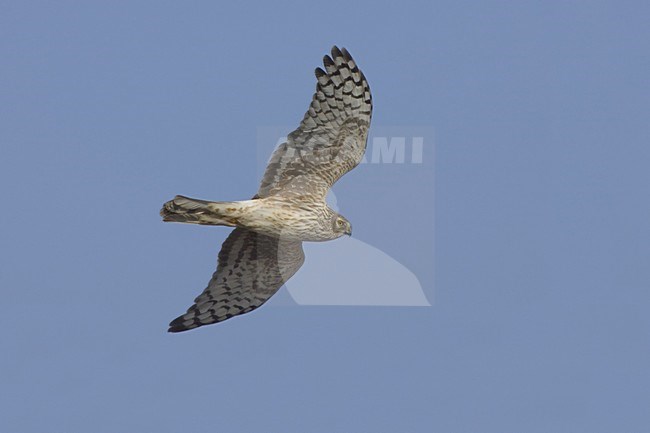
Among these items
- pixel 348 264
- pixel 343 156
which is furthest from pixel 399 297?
pixel 343 156

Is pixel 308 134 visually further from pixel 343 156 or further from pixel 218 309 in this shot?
pixel 218 309

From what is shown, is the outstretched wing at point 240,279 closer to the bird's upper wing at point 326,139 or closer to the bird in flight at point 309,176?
the bird in flight at point 309,176

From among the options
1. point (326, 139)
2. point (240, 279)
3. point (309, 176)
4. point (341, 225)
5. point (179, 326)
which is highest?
point (326, 139)

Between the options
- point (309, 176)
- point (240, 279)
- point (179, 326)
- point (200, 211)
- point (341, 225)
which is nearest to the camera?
point (200, 211)

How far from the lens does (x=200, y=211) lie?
64.6ft

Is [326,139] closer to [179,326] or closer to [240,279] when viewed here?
[240,279]

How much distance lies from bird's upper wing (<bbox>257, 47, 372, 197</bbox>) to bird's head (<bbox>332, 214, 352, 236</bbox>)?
0.35 metres

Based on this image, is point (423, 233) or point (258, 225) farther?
point (423, 233)

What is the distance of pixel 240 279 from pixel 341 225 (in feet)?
5.60

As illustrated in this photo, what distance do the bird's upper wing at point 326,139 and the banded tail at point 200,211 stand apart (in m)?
0.56

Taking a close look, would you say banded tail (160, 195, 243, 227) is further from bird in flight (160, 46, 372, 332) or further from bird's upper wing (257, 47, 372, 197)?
bird's upper wing (257, 47, 372, 197)

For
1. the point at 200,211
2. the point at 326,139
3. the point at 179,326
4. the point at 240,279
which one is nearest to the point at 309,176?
the point at 326,139

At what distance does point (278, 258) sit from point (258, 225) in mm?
1122

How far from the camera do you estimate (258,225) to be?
20109mm
